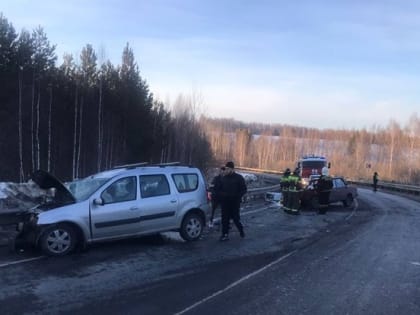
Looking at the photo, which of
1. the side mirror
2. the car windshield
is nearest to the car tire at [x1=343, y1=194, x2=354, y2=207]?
the car windshield

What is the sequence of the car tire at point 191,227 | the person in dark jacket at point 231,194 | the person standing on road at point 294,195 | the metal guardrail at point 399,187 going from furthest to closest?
the metal guardrail at point 399,187
the person standing on road at point 294,195
the person in dark jacket at point 231,194
the car tire at point 191,227

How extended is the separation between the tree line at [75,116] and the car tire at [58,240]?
27279mm

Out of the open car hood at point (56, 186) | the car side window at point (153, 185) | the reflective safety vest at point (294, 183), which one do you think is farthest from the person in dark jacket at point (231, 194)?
the reflective safety vest at point (294, 183)

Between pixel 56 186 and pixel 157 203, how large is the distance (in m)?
2.09

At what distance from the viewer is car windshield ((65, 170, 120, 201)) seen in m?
9.72

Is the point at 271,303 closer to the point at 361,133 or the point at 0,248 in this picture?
the point at 0,248

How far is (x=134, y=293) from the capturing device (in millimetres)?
6719

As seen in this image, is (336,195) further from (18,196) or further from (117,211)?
(117,211)

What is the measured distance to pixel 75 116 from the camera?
44.5 m

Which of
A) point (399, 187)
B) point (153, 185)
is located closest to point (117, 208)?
point (153, 185)

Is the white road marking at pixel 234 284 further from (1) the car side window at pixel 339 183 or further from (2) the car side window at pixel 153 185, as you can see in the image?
(1) the car side window at pixel 339 183

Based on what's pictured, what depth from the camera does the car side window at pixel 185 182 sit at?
1115 cm

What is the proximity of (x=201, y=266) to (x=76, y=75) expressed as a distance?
144 feet

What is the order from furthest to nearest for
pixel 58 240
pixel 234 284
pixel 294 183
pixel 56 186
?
1. pixel 294 183
2. pixel 56 186
3. pixel 58 240
4. pixel 234 284
